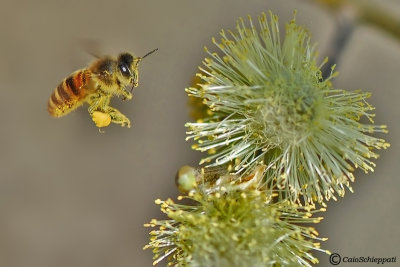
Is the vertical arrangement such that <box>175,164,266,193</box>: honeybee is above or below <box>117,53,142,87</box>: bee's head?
below

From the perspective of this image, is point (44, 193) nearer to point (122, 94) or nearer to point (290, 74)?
point (122, 94)

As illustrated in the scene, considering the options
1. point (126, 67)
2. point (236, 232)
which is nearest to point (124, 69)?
point (126, 67)

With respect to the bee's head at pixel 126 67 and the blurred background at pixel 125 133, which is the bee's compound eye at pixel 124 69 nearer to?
the bee's head at pixel 126 67
